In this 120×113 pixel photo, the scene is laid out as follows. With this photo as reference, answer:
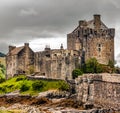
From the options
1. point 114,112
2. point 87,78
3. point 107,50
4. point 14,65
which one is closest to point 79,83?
point 87,78

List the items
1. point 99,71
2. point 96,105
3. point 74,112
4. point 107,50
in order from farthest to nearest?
point 107,50 < point 99,71 < point 96,105 < point 74,112

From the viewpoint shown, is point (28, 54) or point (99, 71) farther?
point (28, 54)

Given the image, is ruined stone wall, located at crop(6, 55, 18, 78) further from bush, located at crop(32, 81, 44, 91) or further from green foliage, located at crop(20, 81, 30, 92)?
bush, located at crop(32, 81, 44, 91)

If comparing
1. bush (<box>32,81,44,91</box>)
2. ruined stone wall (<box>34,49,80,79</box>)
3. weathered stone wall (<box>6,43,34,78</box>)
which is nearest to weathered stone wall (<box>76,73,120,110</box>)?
bush (<box>32,81,44,91</box>)

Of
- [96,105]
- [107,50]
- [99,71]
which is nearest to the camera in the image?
[96,105]

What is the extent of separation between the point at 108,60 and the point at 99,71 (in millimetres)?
7966

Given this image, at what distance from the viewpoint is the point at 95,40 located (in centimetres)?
13300

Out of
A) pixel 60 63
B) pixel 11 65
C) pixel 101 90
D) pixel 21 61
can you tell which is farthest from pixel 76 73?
pixel 11 65

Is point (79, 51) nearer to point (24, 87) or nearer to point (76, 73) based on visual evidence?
point (76, 73)

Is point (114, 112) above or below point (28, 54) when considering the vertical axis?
below

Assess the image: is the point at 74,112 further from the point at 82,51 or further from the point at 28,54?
the point at 28,54

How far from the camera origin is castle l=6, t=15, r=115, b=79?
425 feet

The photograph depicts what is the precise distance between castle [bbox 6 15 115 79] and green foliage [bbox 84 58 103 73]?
8.09ft

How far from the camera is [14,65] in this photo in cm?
14050
